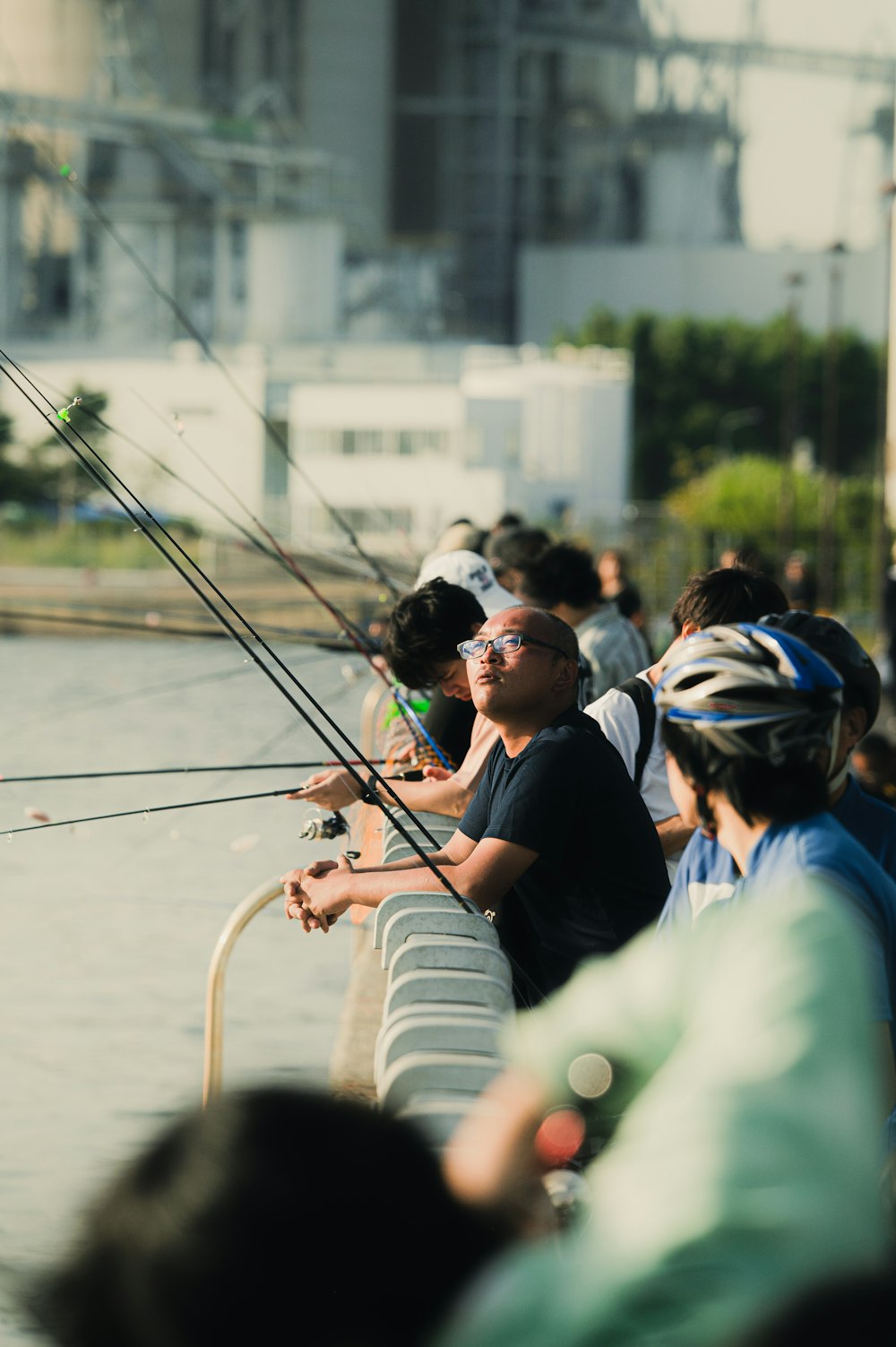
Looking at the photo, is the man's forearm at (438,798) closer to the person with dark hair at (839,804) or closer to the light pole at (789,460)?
the person with dark hair at (839,804)

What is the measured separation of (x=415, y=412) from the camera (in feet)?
211

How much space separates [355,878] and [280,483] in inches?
2490

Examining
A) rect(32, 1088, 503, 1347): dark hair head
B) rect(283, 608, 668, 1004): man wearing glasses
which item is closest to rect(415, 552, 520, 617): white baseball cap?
rect(283, 608, 668, 1004): man wearing glasses

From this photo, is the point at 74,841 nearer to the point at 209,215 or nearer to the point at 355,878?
the point at 355,878

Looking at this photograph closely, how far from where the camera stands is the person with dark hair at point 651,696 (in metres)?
4.27

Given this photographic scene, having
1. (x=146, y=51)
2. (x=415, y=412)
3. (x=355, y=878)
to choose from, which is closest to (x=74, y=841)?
(x=355, y=878)

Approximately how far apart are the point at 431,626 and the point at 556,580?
2206 millimetres

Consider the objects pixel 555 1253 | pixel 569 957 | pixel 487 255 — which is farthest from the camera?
pixel 487 255

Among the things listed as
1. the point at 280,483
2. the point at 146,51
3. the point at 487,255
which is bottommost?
the point at 280,483

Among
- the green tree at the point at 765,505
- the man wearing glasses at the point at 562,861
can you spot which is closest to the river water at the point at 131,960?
the man wearing glasses at the point at 562,861

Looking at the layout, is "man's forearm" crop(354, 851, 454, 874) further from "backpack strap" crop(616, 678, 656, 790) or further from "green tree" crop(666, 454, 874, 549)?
Result: "green tree" crop(666, 454, 874, 549)

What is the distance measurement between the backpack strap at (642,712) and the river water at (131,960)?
128 cm

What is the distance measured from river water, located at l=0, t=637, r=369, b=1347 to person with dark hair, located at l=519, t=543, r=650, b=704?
4.40 feet

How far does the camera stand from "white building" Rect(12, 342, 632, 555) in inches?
2447
